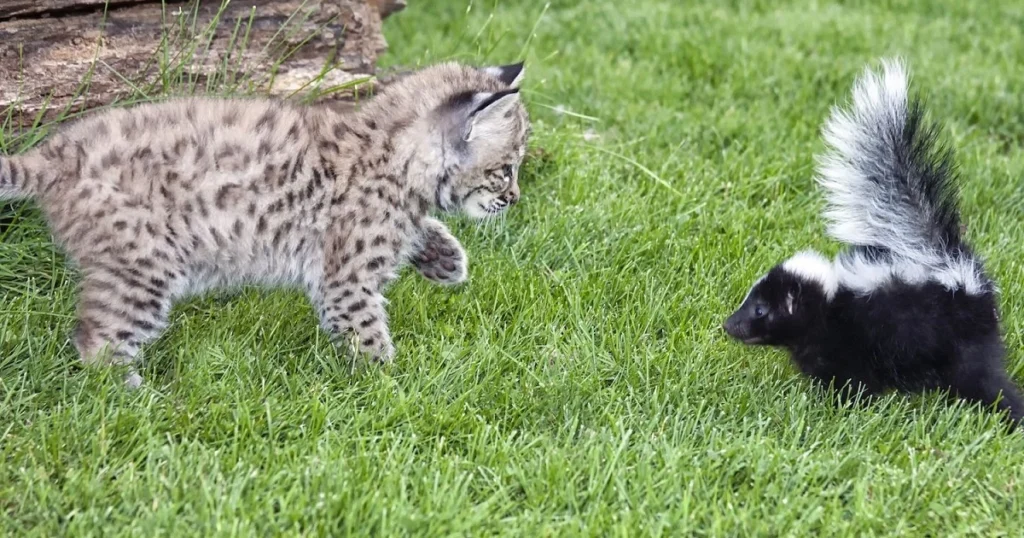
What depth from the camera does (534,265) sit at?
5.84 meters

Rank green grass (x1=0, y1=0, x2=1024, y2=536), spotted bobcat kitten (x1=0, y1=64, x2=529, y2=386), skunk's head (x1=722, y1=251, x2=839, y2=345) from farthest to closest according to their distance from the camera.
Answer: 1. skunk's head (x1=722, y1=251, x2=839, y2=345)
2. spotted bobcat kitten (x1=0, y1=64, x2=529, y2=386)
3. green grass (x1=0, y1=0, x2=1024, y2=536)

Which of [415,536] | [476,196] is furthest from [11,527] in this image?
[476,196]

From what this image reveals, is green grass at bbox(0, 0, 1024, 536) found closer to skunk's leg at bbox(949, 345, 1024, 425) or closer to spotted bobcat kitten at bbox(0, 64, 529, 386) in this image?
skunk's leg at bbox(949, 345, 1024, 425)

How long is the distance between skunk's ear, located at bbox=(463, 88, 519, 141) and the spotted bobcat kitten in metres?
0.01

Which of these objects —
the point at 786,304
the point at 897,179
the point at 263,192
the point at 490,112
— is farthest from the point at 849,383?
the point at 263,192

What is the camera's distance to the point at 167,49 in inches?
225

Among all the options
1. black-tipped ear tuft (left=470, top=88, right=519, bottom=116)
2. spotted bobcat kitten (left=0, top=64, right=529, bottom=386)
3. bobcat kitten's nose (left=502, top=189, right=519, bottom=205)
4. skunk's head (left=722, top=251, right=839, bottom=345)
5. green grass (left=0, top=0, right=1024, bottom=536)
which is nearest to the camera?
green grass (left=0, top=0, right=1024, bottom=536)

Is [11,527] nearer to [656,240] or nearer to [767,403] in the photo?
[767,403]

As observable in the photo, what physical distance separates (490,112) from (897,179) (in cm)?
182

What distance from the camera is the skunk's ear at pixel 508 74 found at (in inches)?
212

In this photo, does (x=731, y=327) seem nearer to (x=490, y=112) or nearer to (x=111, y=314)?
(x=490, y=112)

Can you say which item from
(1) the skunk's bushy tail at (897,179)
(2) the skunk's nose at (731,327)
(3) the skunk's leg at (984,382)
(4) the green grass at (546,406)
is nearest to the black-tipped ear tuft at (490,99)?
(4) the green grass at (546,406)

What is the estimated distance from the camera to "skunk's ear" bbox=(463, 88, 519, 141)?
473cm

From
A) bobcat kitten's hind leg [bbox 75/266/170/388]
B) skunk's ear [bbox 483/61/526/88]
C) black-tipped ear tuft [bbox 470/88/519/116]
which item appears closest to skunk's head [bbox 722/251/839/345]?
black-tipped ear tuft [bbox 470/88/519/116]
